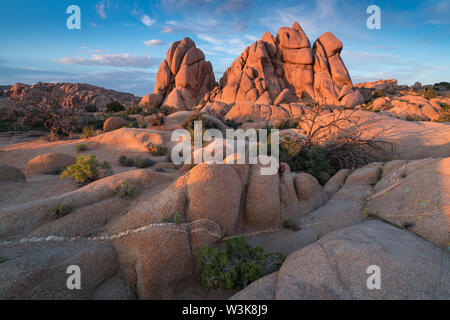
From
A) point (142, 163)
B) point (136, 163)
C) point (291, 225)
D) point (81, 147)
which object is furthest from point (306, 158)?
point (81, 147)

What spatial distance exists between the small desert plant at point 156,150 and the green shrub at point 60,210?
724 centimetres

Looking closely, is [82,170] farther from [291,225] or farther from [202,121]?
[202,121]

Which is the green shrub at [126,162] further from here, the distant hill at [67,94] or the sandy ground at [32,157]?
the distant hill at [67,94]

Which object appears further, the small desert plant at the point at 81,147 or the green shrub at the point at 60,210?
the small desert plant at the point at 81,147

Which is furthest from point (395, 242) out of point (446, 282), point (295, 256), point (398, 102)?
point (398, 102)

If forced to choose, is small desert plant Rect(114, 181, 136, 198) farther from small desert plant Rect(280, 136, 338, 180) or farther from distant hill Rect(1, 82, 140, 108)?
distant hill Rect(1, 82, 140, 108)

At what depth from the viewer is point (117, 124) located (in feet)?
53.3

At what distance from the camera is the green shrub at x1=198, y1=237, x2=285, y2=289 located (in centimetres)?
337

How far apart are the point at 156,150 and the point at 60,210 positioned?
7388 mm

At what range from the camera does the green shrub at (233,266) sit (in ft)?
11.0

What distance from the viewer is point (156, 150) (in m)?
11.3

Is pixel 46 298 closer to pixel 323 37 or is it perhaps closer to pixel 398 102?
pixel 398 102
